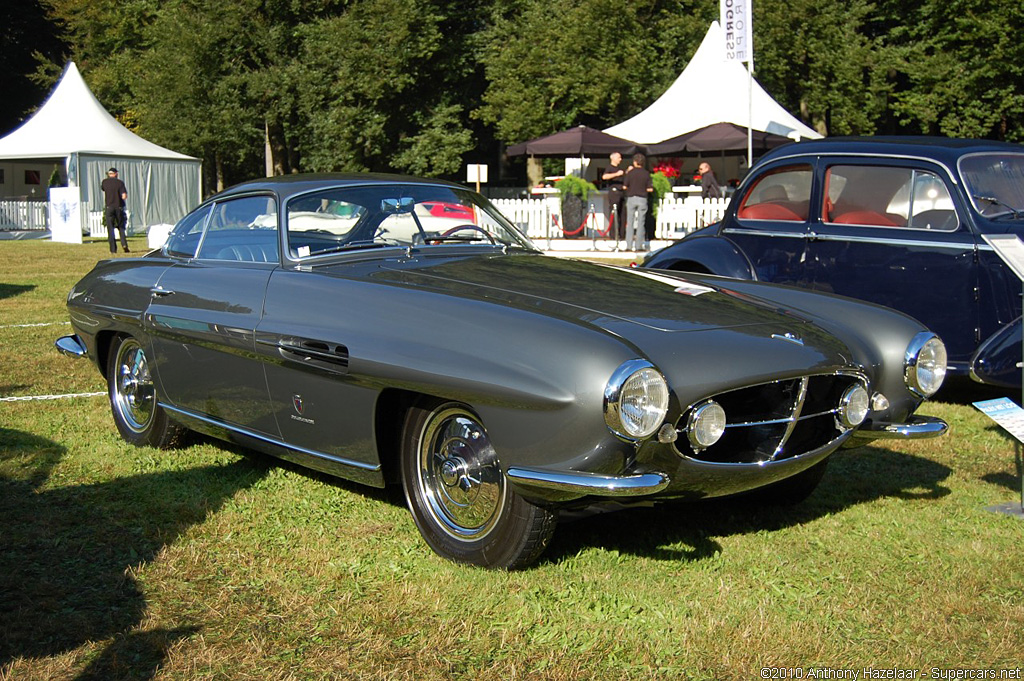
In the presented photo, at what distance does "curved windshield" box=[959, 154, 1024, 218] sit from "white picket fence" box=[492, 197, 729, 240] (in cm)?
1462

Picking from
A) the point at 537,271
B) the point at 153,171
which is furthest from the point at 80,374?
the point at 153,171

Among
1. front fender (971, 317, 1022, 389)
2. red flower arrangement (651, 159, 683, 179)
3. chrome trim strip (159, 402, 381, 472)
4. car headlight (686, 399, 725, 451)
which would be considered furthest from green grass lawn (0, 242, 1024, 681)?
red flower arrangement (651, 159, 683, 179)

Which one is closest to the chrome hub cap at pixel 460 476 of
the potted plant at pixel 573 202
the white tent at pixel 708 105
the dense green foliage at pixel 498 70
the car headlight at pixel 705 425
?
the car headlight at pixel 705 425

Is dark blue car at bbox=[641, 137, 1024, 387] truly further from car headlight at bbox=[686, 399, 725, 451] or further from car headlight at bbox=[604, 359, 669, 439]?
car headlight at bbox=[604, 359, 669, 439]

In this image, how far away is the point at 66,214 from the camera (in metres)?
26.3

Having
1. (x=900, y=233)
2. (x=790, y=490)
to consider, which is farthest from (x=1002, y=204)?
(x=790, y=490)

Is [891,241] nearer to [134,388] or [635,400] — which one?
[635,400]

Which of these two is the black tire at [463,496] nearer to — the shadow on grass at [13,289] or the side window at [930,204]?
the side window at [930,204]

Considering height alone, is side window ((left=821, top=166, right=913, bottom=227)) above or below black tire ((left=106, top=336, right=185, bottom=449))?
above

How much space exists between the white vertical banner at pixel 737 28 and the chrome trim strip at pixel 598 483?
1416 cm

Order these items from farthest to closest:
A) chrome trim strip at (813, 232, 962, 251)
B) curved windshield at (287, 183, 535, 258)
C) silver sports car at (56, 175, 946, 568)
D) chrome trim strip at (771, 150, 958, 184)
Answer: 1. chrome trim strip at (771, 150, 958, 184)
2. chrome trim strip at (813, 232, 962, 251)
3. curved windshield at (287, 183, 535, 258)
4. silver sports car at (56, 175, 946, 568)

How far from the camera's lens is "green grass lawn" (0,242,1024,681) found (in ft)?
10.4

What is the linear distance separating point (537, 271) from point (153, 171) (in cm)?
2663

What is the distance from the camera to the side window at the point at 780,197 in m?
7.64
